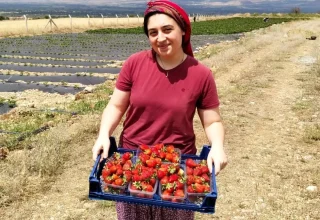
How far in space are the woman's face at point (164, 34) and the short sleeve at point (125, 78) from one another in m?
0.22

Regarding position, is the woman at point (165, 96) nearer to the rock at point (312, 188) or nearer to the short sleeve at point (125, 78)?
the short sleeve at point (125, 78)

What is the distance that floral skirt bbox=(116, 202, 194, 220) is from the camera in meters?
2.36

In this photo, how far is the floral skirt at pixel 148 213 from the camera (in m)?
2.36

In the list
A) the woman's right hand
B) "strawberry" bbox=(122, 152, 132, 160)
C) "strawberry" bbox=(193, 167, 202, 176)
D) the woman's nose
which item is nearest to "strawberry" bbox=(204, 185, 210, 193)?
"strawberry" bbox=(193, 167, 202, 176)

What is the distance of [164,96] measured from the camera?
2309 millimetres

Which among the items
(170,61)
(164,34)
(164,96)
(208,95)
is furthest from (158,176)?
(164,34)

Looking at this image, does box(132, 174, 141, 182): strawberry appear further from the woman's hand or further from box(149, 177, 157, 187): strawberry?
the woman's hand

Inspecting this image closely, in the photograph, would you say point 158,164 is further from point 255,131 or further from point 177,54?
point 255,131

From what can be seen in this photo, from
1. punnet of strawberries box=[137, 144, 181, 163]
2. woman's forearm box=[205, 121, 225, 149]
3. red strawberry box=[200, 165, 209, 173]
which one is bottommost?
red strawberry box=[200, 165, 209, 173]

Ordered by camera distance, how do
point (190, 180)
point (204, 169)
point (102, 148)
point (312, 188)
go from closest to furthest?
point (190, 180) < point (204, 169) < point (102, 148) < point (312, 188)

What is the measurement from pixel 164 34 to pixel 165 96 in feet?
1.22

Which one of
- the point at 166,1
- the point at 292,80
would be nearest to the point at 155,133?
the point at 166,1

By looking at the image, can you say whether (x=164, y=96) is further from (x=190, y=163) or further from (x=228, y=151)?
(x=228, y=151)

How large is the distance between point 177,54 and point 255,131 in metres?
4.51
